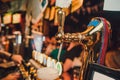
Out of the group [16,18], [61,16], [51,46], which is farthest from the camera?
[16,18]

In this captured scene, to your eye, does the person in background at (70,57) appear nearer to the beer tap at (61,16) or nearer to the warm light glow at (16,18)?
the beer tap at (61,16)

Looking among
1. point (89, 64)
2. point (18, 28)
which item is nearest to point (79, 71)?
point (89, 64)

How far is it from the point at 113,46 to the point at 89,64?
0.46ft

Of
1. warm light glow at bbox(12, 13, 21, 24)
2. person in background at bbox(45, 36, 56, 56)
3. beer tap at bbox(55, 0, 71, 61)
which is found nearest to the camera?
beer tap at bbox(55, 0, 71, 61)

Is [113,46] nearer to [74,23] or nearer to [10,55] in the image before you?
[74,23]

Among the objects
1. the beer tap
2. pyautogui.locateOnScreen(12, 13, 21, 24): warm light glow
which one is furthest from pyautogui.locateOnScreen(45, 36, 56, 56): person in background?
pyautogui.locateOnScreen(12, 13, 21, 24): warm light glow

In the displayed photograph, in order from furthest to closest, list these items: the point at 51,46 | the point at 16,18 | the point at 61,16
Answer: the point at 16,18 → the point at 51,46 → the point at 61,16

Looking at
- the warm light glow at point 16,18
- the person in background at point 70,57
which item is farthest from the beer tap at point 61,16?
the warm light glow at point 16,18

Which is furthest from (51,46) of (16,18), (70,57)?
(16,18)

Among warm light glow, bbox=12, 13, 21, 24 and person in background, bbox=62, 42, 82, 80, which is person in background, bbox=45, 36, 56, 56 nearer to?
person in background, bbox=62, 42, 82, 80

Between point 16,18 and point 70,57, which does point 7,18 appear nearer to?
point 16,18

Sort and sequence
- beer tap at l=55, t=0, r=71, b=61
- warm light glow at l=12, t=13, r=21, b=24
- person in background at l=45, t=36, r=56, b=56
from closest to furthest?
beer tap at l=55, t=0, r=71, b=61
person in background at l=45, t=36, r=56, b=56
warm light glow at l=12, t=13, r=21, b=24

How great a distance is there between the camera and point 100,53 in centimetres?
92

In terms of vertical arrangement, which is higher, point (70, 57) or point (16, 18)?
point (16, 18)
